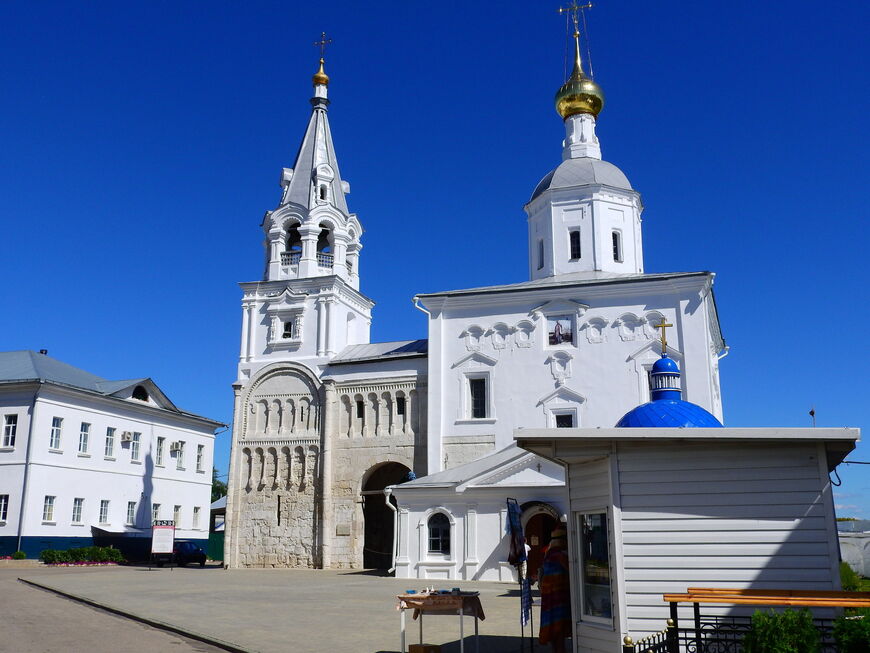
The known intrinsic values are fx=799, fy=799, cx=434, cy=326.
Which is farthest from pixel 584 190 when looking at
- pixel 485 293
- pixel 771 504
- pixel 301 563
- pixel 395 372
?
pixel 771 504

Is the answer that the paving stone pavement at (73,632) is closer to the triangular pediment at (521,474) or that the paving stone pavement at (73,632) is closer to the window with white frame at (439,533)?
the window with white frame at (439,533)

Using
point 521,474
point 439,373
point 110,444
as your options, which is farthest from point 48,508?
point 521,474

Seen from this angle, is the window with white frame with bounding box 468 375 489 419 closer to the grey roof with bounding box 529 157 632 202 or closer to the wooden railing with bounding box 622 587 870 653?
the grey roof with bounding box 529 157 632 202

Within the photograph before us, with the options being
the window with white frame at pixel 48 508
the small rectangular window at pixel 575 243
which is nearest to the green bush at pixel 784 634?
the small rectangular window at pixel 575 243

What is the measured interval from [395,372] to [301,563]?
8.13m

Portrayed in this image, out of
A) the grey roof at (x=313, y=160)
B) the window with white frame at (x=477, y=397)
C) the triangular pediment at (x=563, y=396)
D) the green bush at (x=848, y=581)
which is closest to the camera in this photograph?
the green bush at (x=848, y=581)

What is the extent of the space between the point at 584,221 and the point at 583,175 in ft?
6.39

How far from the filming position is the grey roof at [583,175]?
30781 mm

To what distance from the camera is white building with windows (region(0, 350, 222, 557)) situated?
3173 cm

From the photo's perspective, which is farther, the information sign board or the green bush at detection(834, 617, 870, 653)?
the information sign board

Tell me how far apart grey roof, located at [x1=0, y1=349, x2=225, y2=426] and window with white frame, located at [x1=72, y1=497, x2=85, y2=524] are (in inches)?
183

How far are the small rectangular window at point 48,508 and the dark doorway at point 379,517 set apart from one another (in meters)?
12.7

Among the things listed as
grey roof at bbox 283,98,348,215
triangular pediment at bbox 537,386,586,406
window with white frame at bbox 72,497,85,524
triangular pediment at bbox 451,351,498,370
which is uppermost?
grey roof at bbox 283,98,348,215

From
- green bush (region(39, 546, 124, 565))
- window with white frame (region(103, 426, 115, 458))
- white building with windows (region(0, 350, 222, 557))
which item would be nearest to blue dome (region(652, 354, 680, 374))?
green bush (region(39, 546, 124, 565))
